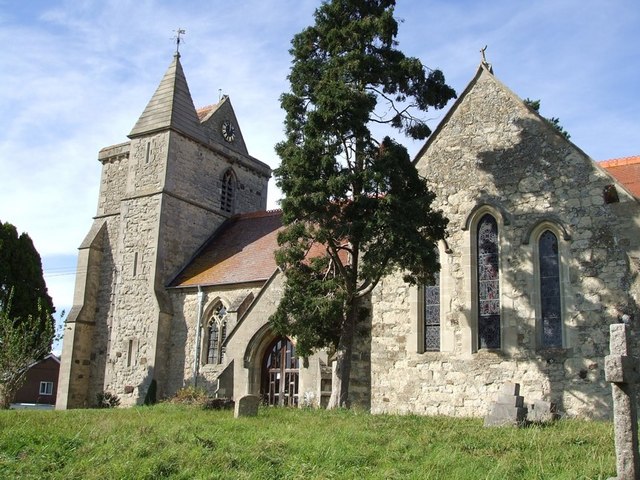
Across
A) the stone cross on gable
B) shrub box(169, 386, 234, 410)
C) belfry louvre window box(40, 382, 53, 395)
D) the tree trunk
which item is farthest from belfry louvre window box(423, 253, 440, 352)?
belfry louvre window box(40, 382, 53, 395)

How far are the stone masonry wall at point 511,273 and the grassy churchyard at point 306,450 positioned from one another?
2.89 m

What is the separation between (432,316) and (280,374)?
6.72 meters

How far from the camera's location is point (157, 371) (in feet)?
82.0

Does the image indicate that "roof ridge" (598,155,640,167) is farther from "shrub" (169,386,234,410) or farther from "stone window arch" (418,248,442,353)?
"shrub" (169,386,234,410)

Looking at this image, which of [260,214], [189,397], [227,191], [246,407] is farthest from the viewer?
[227,191]

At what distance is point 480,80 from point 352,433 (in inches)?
411

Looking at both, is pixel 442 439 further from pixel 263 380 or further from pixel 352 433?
pixel 263 380

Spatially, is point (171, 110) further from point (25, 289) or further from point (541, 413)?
point (541, 413)

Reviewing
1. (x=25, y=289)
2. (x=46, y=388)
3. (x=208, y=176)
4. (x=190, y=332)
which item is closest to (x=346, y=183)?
(x=190, y=332)

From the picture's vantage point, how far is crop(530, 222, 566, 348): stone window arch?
49.7 feet

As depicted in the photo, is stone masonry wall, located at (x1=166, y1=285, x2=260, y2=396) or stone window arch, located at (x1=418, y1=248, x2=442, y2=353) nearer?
stone window arch, located at (x1=418, y1=248, x2=442, y2=353)

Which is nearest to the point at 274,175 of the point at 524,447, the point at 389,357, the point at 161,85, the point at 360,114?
the point at 360,114

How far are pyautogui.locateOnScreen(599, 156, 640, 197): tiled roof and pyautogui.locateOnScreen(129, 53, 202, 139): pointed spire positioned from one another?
1746 cm

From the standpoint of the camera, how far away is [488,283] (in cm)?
1634
